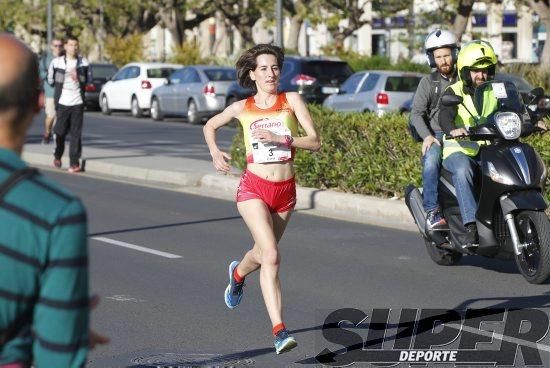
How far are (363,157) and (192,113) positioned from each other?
19472 mm

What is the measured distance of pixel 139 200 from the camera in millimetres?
15789

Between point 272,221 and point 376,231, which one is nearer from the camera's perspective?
point 272,221

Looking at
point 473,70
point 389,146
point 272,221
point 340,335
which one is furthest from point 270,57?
point 389,146

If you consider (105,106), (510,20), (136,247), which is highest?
(510,20)

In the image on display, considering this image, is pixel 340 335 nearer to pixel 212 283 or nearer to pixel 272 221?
pixel 272 221

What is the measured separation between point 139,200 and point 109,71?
1172 inches

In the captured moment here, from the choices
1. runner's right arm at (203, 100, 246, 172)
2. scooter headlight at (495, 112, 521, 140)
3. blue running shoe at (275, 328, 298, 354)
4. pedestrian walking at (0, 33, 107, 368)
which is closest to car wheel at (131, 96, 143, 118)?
scooter headlight at (495, 112, 521, 140)

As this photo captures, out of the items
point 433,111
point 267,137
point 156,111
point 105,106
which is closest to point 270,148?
point 267,137

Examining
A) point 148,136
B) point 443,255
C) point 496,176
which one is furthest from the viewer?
point 148,136

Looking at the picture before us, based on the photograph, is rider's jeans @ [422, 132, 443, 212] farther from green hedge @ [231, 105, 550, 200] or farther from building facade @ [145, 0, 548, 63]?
building facade @ [145, 0, 548, 63]

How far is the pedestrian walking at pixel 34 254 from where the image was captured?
283 centimetres

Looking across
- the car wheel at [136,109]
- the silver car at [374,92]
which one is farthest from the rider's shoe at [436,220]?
the car wheel at [136,109]

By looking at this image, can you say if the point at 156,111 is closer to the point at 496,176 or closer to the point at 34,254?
the point at 496,176

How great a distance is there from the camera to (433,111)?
33.3 feet
